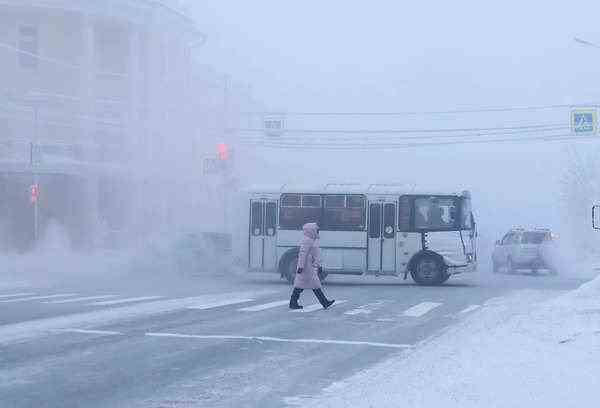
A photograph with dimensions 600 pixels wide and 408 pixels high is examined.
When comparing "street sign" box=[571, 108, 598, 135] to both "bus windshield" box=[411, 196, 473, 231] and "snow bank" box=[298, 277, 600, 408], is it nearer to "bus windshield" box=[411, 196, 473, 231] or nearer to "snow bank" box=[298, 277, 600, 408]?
"bus windshield" box=[411, 196, 473, 231]

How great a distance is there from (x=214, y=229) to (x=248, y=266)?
12.7ft

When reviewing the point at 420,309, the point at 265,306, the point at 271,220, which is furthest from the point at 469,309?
the point at 271,220

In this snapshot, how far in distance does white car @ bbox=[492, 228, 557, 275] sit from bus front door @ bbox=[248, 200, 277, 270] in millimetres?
12981

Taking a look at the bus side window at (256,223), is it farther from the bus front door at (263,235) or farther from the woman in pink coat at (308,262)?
the woman in pink coat at (308,262)

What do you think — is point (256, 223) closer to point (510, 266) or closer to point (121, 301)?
point (121, 301)

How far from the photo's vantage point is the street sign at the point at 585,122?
33.8m

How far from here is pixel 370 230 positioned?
1107 inches

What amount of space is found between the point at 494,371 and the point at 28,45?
4209cm

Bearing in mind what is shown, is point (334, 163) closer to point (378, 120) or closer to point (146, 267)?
point (378, 120)

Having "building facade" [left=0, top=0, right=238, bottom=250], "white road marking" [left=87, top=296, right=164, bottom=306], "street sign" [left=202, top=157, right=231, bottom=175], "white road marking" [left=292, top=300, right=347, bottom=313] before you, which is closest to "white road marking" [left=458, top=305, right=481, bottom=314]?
"white road marking" [left=292, top=300, right=347, bottom=313]

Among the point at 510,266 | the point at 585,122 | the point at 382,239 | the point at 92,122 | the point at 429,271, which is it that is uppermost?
the point at 92,122

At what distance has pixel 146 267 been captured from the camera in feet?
109

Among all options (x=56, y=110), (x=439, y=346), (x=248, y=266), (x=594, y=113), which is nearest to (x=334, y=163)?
(x=56, y=110)

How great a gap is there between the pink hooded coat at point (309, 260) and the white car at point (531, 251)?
21.0 m
